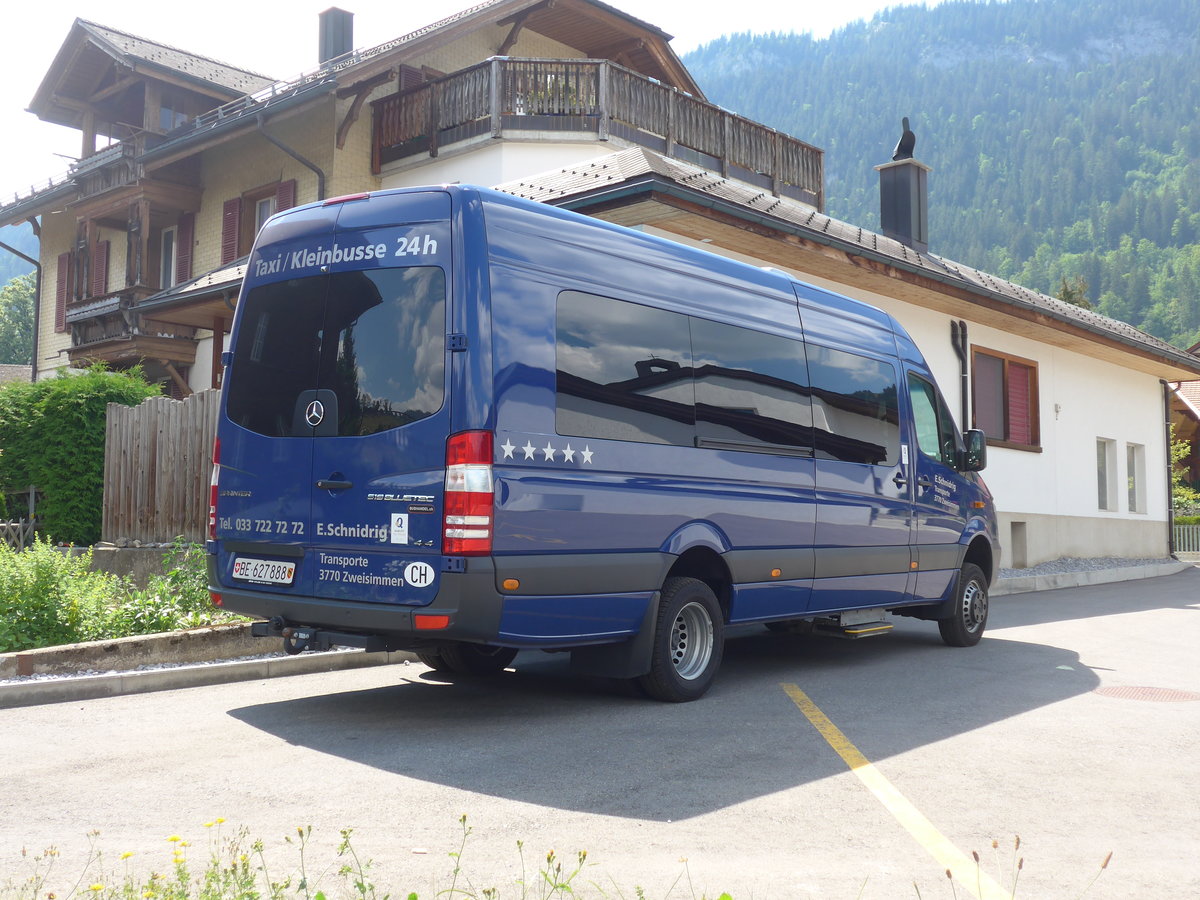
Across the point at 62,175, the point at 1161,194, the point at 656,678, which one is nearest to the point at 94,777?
the point at 656,678

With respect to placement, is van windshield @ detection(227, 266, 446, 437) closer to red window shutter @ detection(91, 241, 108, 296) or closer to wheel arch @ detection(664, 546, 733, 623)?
wheel arch @ detection(664, 546, 733, 623)

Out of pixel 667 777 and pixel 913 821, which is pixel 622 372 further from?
pixel 913 821

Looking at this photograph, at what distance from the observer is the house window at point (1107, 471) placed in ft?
79.2

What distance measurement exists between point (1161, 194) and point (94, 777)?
15566 centimetres

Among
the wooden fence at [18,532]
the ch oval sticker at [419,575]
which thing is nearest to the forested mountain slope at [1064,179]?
the wooden fence at [18,532]

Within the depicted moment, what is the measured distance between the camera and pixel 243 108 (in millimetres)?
23078

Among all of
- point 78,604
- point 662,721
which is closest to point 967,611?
point 662,721

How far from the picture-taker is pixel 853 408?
8.84m

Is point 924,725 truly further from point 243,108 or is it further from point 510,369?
point 243,108

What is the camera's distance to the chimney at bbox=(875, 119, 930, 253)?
20781mm

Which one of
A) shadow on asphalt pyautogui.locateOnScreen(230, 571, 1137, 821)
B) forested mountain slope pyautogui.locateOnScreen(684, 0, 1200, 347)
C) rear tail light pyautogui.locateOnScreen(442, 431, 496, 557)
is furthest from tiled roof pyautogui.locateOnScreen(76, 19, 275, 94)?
forested mountain slope pyautogui.locateOnScreen(684, 0, 1200, 347)

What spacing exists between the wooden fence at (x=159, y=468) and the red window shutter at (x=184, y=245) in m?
14.0

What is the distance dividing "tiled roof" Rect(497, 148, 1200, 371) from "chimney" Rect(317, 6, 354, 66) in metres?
13.8

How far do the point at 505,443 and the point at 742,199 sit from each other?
775cm
